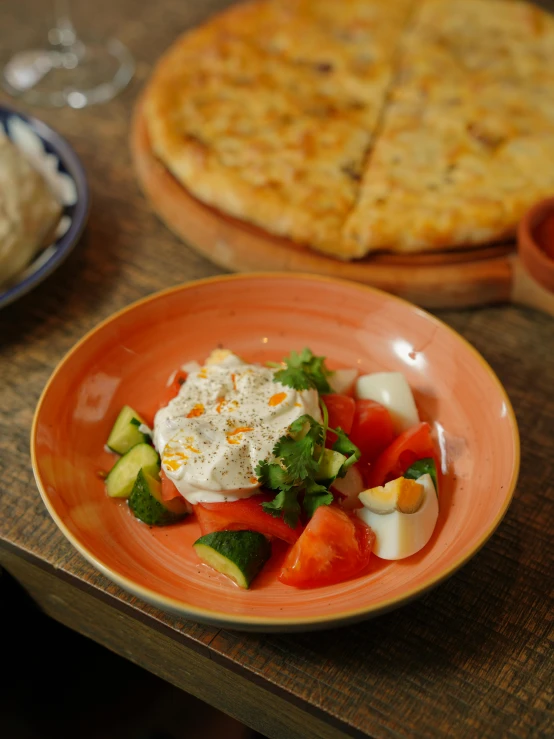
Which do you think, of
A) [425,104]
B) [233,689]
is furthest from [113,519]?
[425,104]

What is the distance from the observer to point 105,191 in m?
2.73

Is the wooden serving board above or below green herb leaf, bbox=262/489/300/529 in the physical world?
below

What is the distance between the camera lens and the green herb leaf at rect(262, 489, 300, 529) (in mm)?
1516

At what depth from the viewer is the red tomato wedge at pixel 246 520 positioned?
5.09 feet

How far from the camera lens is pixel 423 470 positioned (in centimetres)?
168

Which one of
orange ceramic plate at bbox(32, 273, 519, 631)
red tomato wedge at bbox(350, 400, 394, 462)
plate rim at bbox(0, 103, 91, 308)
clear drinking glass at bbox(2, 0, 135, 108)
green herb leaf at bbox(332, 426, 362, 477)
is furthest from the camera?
clear drinking glass at bbox(2, 0, 135, 108)

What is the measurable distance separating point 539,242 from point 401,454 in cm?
87

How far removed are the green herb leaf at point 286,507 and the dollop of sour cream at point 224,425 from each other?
0.05 metres

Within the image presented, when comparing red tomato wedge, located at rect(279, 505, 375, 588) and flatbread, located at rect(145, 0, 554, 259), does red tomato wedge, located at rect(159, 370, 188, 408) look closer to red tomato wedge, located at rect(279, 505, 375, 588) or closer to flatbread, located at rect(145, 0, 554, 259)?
red tomato wedge, located at rect(279, 505, 375, 588)

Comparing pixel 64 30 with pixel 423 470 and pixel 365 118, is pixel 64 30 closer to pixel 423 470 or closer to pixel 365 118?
pixel 365 118

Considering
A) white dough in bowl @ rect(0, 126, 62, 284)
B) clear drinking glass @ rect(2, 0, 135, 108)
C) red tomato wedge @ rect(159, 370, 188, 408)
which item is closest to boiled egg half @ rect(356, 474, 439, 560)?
red tomato wedge @ rect(159, 370, 188, 408)

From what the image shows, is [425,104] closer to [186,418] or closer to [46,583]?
[186,418]

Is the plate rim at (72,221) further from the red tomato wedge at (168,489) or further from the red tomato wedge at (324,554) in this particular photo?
the red tomato wedge at (324,554)

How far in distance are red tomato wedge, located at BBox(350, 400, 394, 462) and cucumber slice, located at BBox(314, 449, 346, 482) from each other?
15 centimetres
